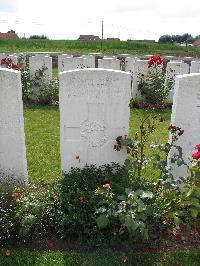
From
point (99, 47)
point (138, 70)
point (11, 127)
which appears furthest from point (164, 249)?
point (99, 47)

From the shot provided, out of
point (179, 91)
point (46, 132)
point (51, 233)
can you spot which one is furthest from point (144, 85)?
point (51, 233)

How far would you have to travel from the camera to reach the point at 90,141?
4.79 meters

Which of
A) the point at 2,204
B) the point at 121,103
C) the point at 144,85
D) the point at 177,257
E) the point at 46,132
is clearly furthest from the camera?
the point at 144,85

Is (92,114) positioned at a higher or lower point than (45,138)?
higher

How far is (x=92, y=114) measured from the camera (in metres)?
4.64

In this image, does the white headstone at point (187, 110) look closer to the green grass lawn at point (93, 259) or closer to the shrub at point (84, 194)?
the shrub at point (84, 194)

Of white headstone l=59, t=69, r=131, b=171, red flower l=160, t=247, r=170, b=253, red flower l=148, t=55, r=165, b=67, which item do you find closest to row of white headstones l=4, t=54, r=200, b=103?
red flower l=148, t=55, r=165, b=67

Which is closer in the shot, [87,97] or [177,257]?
[177,257]

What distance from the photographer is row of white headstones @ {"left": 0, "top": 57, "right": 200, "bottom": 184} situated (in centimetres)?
451

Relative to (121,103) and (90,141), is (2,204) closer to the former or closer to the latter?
(90,141)

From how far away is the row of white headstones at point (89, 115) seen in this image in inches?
178

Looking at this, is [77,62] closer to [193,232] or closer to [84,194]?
[84,194]

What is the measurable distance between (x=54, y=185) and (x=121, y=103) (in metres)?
1.32

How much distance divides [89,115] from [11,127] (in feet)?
3.20
